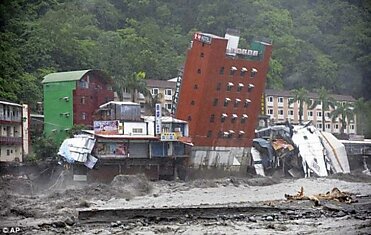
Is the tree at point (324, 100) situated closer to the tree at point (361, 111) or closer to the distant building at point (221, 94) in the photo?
the tree at point (361, 111)

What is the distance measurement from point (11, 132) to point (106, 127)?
107 inches

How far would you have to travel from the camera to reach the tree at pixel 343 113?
2397cm

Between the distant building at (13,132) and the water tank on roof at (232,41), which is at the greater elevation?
the water tank on roof at (232,41)

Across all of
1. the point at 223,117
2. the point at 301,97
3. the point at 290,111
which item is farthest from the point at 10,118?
the point at 290,111

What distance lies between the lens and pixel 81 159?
→ 1719cm

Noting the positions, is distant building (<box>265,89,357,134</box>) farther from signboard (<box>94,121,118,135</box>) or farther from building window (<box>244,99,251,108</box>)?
signboard (<box>94,121,118,135</box>)

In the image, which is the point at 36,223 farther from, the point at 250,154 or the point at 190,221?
the point at 250,154

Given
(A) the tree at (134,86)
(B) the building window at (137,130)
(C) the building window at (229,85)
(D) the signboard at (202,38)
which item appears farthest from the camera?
(A) the tree at (134,86)

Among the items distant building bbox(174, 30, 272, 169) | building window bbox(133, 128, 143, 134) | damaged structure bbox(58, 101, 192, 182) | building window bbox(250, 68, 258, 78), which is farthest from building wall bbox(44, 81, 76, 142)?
building window bbox(250, 68, 258, 78)

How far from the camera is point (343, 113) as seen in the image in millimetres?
25625

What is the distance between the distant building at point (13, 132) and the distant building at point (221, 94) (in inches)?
214

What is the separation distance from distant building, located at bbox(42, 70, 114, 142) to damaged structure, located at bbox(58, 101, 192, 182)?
669mm

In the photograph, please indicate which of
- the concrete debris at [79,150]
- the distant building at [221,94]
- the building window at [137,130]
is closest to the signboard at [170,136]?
the building window at [137,130]

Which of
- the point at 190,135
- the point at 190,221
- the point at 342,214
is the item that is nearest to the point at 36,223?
the point at 190,221
